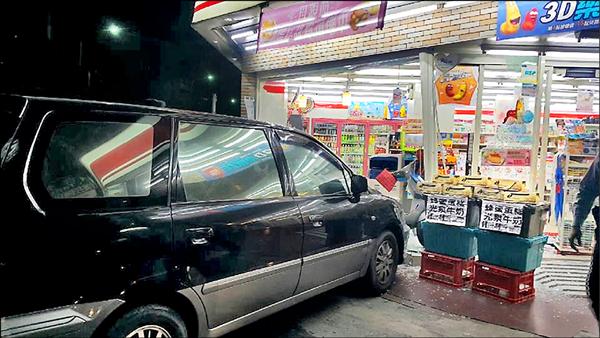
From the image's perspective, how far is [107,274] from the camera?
200cm

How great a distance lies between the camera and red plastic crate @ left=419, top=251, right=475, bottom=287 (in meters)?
4.42

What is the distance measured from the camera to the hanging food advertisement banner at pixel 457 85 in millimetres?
5289

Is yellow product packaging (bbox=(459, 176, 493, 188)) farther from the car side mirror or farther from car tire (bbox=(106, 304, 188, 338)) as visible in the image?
car tire (bbox=(106, 304, 188, 338))

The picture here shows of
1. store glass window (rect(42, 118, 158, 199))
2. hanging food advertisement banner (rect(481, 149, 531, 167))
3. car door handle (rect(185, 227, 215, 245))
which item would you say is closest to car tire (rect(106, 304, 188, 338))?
car door handle (rect(185, 227, 215, 245))

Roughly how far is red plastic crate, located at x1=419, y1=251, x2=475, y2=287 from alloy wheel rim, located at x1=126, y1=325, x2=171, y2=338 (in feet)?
10.6

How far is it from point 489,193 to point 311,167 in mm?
2056

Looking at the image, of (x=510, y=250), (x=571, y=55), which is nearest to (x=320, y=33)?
(x=510, y=250)

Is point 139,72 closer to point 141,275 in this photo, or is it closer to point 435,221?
point 435,221

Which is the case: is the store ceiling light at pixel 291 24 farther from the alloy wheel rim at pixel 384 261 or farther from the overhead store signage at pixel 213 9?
the alloy wheel rim at pixel 384 261

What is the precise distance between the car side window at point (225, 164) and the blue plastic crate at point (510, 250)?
2.48 meters

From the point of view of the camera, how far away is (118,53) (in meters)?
12.5

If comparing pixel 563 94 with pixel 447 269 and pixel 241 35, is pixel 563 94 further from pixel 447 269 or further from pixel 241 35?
pixel 241 35

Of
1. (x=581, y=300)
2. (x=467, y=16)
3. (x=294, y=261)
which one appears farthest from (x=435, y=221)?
(x=467, y=16)

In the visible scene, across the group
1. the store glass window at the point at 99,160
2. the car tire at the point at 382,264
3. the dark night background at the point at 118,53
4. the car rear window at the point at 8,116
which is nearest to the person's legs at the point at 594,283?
the car tire at the point at 382,264
